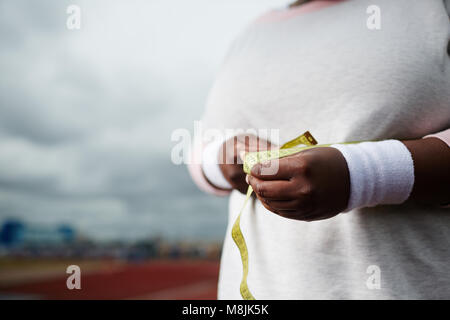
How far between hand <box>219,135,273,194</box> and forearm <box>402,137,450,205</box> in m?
0.38

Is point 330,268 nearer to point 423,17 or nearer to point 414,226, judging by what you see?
point 414,226

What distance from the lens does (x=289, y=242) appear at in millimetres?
1001

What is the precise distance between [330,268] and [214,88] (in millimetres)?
751

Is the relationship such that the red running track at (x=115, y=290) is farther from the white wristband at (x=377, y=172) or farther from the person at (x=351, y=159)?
the white wristband at (x=377, y=172)

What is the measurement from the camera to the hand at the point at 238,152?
1.04 meters

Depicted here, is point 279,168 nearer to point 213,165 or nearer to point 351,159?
point 351,159

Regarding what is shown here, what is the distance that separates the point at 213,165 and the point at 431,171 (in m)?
0.64

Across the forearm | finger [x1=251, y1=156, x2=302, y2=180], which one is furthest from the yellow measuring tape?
the forearm

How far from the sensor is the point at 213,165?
1.20m

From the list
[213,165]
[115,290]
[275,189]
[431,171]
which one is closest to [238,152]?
[213,165]

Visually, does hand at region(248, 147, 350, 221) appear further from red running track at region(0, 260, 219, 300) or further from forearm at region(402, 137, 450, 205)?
red running track at region(0, 260, 219, 300)

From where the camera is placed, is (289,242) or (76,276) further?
(76,276)
